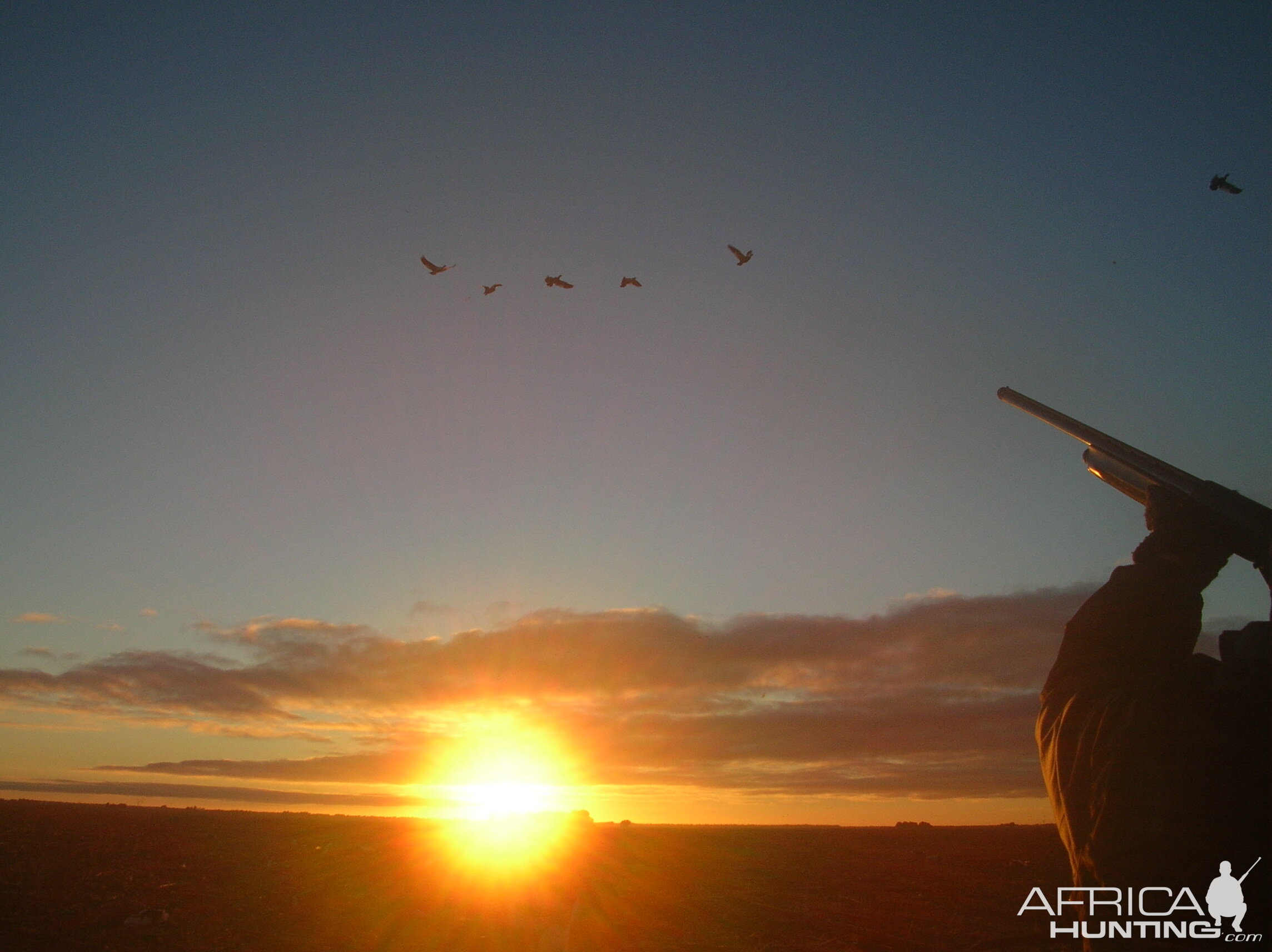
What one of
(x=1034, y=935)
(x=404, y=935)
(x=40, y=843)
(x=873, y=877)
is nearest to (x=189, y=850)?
(x=40, y=843)

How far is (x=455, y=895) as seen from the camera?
21922 mm

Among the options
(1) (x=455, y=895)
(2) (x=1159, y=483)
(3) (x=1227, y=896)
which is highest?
(2) (x=1159, y=483)

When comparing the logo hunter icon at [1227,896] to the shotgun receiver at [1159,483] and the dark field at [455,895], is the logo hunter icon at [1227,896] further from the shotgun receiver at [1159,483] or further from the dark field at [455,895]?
the dark field at [455,895]

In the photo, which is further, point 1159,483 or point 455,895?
point 455,895

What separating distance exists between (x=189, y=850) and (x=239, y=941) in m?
10.2

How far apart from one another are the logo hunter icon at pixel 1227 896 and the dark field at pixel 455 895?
17.1 m

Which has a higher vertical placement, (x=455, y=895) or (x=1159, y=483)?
(x=1159, y=483)

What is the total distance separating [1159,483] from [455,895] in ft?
72.5

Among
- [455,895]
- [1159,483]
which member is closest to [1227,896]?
[1159,483]

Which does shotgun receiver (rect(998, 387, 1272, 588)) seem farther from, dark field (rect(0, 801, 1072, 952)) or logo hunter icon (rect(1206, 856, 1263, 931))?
dark field (rect(0, 801, 1072, 952))

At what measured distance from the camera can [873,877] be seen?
28.5 metres

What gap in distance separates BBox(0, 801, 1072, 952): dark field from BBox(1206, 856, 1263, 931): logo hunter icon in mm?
17131

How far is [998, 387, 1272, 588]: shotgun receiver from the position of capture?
5395 millimetres

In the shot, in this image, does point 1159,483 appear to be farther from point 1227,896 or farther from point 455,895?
point 455,895
